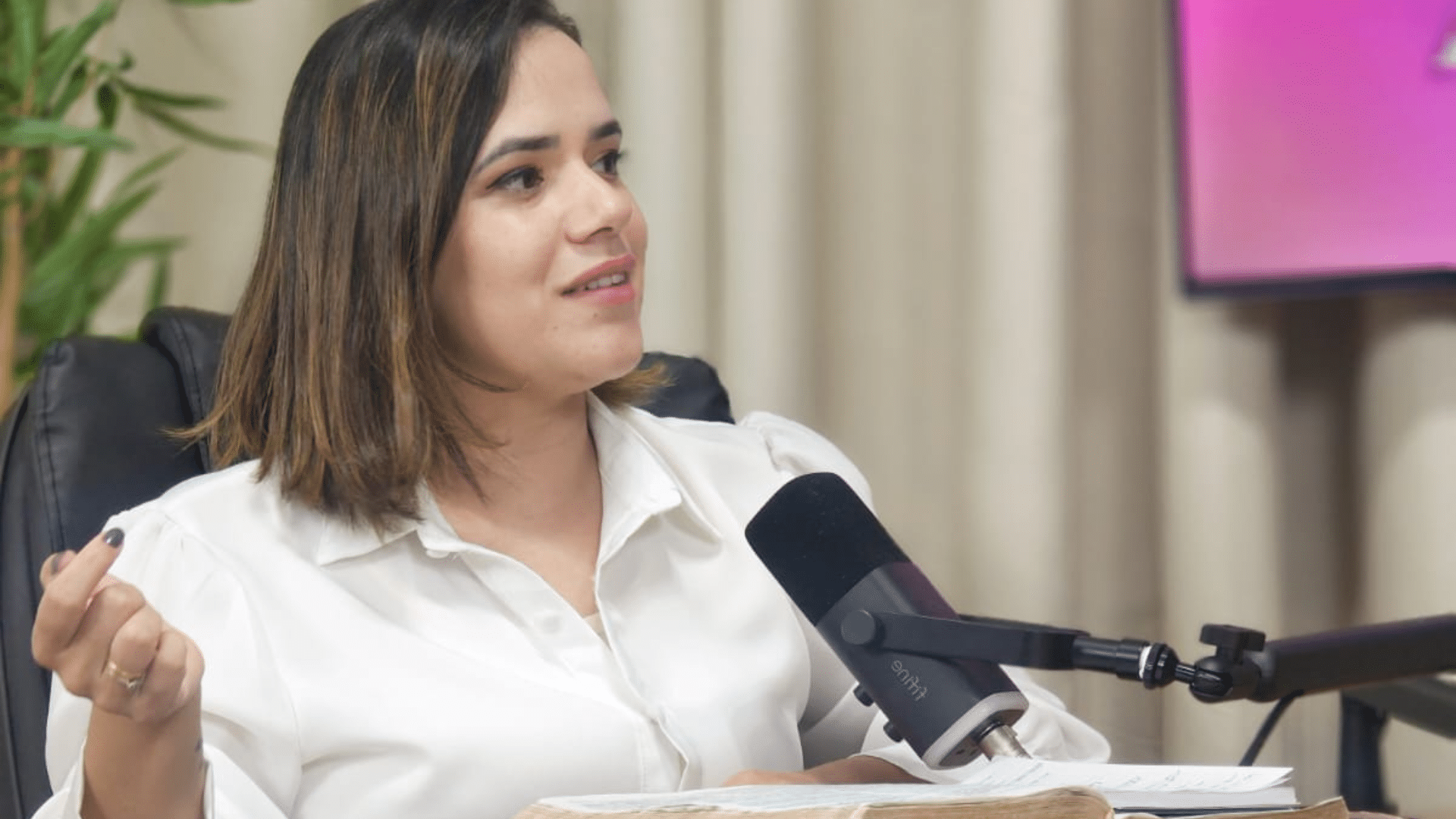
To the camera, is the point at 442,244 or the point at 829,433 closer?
the point at 442,244

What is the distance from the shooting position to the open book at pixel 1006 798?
29.7 inches

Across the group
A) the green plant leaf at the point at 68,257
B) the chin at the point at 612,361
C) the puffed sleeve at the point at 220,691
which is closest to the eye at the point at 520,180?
the chin at the point at 612,361

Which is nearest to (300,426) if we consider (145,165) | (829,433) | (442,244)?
(442,244)

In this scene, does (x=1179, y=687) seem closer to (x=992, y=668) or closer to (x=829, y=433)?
(x=829, y=433)

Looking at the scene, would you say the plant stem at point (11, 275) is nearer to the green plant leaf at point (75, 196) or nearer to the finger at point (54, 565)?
the green plant leaf at point (75, 196)

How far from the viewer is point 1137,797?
2.84ft

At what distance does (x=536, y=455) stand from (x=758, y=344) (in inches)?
31.2

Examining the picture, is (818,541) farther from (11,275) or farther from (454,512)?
(11,275)

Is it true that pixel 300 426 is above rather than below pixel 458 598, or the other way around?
above

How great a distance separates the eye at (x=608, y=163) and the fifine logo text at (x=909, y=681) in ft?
1.89

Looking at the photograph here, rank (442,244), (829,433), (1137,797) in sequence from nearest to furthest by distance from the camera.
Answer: (1137,797)
(442,244)
(829,433)

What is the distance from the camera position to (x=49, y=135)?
5.41 feet

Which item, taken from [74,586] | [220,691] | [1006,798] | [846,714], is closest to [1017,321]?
[846,714]

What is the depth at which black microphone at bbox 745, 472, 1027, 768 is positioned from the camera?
0.88 meters
